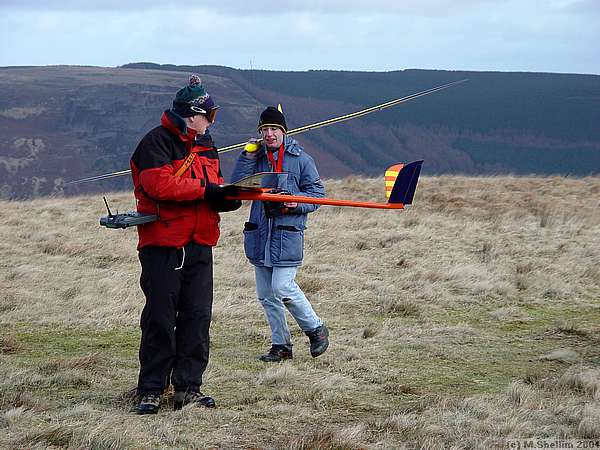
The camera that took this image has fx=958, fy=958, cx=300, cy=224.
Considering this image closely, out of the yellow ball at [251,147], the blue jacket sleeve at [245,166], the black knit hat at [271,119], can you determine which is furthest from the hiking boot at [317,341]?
the black knit hat at [271,119]

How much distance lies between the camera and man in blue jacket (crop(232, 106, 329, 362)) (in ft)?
22.3

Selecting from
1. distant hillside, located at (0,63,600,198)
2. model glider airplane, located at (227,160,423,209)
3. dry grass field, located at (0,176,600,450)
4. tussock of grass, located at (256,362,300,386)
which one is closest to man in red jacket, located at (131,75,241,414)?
model glider airplane, located at (227,160,423,209)

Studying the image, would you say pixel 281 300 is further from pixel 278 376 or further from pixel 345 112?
pixel 345 112

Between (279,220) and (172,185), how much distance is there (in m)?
1.61

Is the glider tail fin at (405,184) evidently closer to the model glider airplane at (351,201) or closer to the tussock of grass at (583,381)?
the model glider airplane at (351,201)

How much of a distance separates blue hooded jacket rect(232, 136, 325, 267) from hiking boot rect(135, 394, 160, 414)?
5.32 feet

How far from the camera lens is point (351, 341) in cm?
786

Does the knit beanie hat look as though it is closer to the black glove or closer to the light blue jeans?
the black glove

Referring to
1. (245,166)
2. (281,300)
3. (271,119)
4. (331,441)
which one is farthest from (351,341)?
(331,441)

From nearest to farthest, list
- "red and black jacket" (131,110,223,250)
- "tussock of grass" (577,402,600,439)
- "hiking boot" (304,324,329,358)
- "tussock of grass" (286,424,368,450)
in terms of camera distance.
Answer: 1. "tussock of grass" (286,424,368,450)
2. "tussock of grass" (577,402,600,439)
3. "red and black jacket" (131,110,223,250)
4. "hiking boot" (304,324,329,358)

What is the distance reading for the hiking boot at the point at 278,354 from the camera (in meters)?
7.15

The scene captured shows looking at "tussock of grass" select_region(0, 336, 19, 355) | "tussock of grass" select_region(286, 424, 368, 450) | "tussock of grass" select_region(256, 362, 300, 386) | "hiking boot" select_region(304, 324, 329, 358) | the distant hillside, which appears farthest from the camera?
the distant hillside

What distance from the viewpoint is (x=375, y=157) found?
8025 centimetres

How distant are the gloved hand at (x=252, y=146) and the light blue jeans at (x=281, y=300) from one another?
866 millimetres
